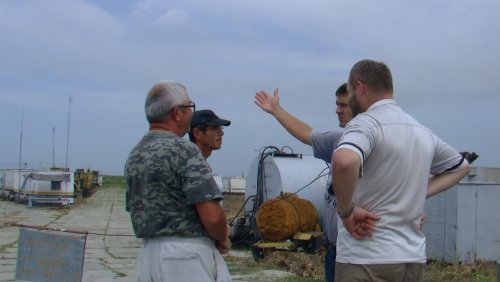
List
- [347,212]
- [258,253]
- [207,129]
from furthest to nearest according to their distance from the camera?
[258,253], [207,129], [347,212]

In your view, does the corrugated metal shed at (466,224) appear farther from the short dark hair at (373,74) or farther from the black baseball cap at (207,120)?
the short dark hair at (373,74)

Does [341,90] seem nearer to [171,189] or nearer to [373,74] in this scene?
[373,74]

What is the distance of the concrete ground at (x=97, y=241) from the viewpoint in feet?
36.9

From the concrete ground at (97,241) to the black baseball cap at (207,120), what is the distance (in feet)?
17.1

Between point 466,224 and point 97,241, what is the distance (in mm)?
10253

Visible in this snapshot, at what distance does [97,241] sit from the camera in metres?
17.5

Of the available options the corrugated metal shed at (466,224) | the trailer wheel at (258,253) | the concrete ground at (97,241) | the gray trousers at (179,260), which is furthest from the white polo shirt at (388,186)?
the trailer wheel at (258,253)

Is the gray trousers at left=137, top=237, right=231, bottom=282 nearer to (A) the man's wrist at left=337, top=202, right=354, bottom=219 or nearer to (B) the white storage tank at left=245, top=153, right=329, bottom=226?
(A) the man's wrist at left=337, top=202, right=354, bottom=219

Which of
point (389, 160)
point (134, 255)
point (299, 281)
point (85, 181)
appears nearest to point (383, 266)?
point (389, 160)

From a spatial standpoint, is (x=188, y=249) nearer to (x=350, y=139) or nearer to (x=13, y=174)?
(x=350, y=139)

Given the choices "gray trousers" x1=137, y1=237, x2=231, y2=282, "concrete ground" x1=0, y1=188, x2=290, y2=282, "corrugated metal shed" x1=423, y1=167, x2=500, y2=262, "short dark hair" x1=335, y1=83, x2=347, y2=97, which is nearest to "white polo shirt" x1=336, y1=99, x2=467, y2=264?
"gray trousers" x1=137, y1=237, x2=231, y2=282

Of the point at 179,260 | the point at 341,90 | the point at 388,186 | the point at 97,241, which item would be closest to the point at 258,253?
the point at 97,241

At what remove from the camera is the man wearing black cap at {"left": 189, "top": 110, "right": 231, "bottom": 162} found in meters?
4.43

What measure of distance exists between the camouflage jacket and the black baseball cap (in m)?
0.91
